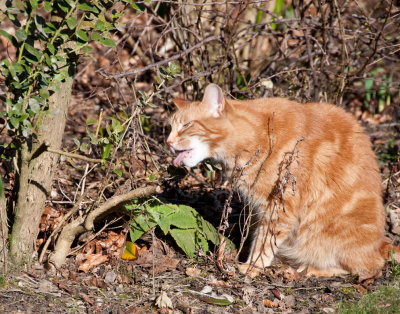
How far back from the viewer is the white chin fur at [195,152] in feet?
11.8

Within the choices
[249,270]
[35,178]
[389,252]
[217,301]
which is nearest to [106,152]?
[35,178]

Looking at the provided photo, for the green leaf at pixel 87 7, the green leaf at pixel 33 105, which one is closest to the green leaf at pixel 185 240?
the green leaf at pixel 33 105

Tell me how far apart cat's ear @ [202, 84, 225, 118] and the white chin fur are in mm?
226

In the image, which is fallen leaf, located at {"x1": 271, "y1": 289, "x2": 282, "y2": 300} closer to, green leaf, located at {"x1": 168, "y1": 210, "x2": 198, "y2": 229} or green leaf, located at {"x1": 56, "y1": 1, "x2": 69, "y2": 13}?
green leaf, located at {"x1": 168, "y1": 210, "x2": 198, "y2": 229}

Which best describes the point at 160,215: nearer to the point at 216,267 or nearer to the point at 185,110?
the point at 216,267

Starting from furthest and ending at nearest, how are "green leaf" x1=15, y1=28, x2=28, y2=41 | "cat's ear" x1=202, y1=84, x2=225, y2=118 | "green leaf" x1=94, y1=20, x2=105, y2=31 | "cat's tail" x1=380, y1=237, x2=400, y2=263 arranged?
"cat's tail" x1=380, y1=237, x2=400, y2=263
"cat's ear" x1=202, y1=84, x2=225, y2=118
"green leaf" x1=94, y1=20, x2=105, y2=31
"green leaf" x1=15, y1=28, x2=28, y2=41

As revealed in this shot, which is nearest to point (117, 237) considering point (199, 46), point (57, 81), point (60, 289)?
point (60, 289)

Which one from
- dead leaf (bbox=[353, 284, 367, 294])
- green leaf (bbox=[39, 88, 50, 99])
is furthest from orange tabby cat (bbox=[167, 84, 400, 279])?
green leaf (bbox=[39, 88, 50, 99])

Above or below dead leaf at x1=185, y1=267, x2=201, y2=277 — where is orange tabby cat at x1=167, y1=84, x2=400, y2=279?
above

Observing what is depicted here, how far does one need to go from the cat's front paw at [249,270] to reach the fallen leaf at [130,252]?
79cm

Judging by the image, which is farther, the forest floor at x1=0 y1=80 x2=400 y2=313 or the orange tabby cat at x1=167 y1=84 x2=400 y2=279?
the orange tabby cat at x1=167 y1=84 x2=400 y2=279

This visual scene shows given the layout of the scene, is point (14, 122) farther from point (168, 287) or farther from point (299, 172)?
point (299, 172)

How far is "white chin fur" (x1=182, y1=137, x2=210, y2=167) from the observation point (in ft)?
11.8

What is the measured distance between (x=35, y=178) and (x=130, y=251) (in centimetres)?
90
